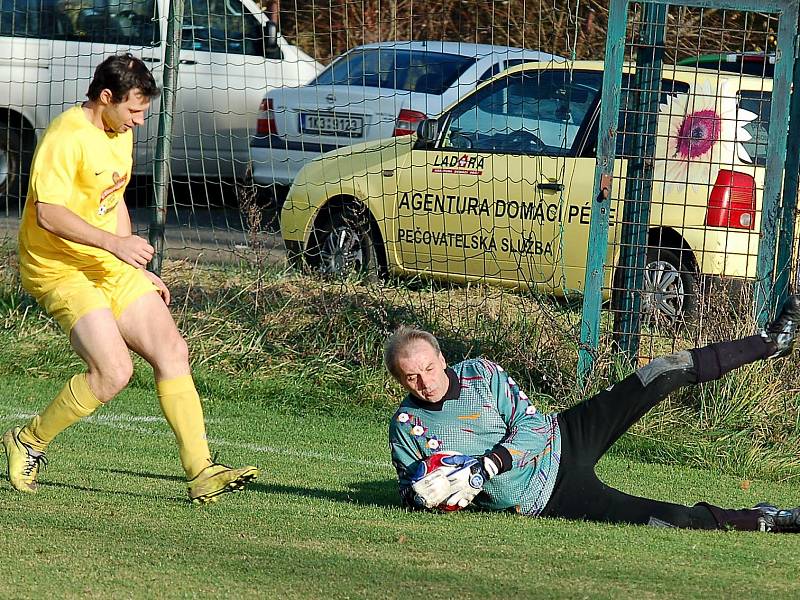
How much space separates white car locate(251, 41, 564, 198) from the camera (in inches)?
456

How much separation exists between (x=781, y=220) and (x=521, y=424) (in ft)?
9.58

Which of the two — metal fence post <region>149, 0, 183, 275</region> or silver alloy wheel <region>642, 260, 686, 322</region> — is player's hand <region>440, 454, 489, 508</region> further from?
metal fence post <region>149, 0, 183, 275</region>

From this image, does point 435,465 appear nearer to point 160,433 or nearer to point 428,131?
point 160,433

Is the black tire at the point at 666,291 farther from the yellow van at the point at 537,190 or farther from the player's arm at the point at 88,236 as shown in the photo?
the player's arm at the point at 88,236

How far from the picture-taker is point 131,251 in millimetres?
5305

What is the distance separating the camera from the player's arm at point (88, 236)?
5.31 meters

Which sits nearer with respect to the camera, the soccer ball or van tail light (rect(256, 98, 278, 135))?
the soccer ball

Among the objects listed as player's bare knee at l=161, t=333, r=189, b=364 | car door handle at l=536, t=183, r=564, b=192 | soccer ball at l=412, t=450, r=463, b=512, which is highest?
car door handle at l=536, t=183, r=564, b=192

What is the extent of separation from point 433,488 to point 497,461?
278mm

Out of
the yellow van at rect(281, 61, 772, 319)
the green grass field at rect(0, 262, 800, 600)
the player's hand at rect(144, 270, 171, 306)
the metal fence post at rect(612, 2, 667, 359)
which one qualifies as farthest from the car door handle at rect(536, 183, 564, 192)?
the player's hand at rect(144, 270, 171, 306)

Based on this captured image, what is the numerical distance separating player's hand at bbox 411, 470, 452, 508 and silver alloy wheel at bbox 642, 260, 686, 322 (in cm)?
282

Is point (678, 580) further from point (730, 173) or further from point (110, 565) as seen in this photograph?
point (730, 173)

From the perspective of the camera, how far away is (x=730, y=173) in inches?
323

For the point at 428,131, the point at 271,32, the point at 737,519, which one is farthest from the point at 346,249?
the point at 737,519
